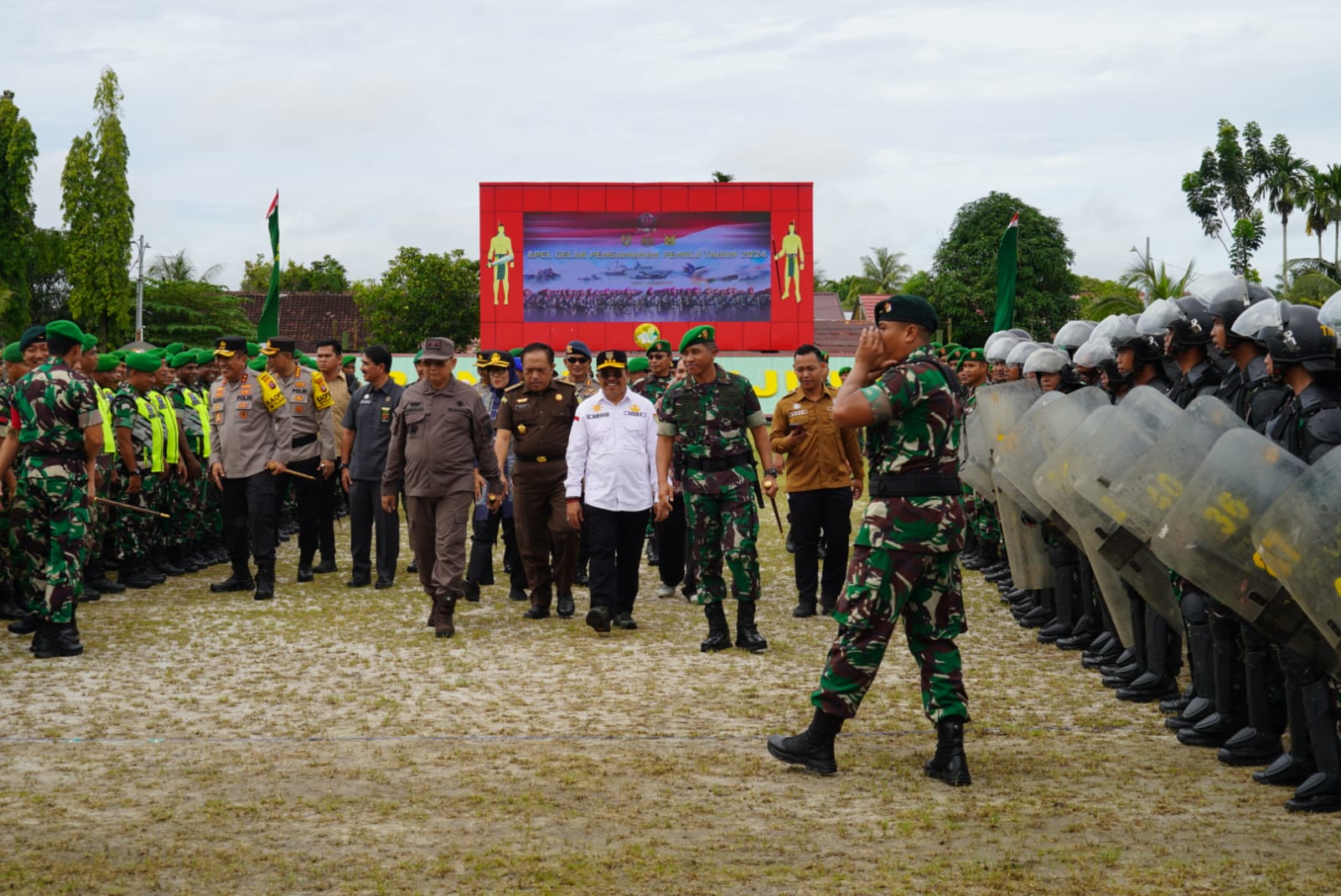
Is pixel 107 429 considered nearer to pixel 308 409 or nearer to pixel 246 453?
pixel 246 453

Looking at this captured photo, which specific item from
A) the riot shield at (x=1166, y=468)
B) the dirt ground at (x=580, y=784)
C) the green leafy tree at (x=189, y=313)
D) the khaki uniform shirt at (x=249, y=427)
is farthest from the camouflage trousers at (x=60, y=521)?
the green leafy tree at (x=189, y=313)

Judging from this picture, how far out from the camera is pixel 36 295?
6081 cm

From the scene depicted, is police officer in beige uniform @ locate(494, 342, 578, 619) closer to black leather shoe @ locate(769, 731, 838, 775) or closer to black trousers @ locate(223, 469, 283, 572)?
black trousers @ locate(223, 469, 283, 572)

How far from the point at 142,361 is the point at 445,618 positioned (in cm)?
408

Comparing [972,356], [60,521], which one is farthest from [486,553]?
[972,356]

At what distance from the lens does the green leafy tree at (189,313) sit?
2228 inches

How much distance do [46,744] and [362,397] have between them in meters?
5.69

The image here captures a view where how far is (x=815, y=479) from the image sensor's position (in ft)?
33.5

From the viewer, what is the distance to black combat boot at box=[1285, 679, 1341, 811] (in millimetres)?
5090

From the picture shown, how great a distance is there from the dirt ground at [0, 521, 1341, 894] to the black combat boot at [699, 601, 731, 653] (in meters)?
0.17

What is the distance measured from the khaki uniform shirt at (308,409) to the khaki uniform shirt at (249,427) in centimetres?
35

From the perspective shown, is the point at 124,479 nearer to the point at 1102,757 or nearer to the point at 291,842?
the point at 291,842

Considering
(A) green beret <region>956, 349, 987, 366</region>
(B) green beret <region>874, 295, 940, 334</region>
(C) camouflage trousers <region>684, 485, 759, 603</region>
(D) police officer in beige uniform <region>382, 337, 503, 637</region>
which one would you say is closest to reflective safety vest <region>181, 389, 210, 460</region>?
(D) police officer in beige uniform <region>382, 337, 503, 637</region>

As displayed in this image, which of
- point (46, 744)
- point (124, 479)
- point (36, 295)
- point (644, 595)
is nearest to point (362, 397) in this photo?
point (124, 479)
